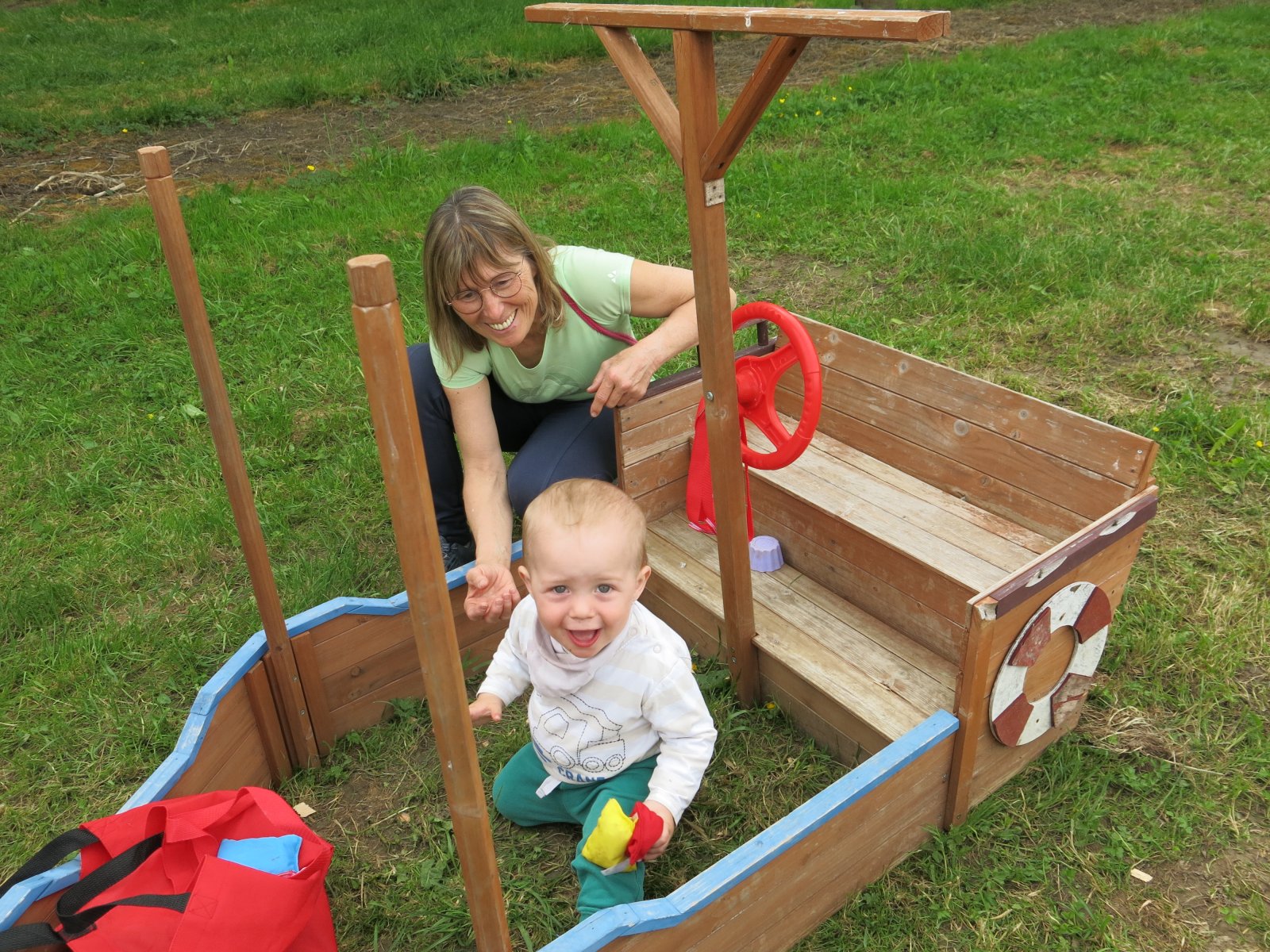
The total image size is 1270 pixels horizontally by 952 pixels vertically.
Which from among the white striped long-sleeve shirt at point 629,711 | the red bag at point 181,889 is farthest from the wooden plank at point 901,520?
the red bag at point 181,889

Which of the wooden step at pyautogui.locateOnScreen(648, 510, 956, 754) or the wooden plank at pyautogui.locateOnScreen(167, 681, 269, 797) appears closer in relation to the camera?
the wooden plank at pyautogui.locateOnScreen(167, 681, 269, 797)

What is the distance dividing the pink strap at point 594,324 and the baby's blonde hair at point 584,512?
90cm

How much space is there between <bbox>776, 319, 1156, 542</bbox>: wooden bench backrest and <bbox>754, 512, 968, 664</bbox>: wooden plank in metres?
0.43

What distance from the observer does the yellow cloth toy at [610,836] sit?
1.72 metres

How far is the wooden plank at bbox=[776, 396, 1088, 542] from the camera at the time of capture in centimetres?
251

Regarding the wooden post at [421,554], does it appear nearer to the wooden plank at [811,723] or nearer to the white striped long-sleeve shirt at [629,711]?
the white striped long-sleeve shirt at [629,711]

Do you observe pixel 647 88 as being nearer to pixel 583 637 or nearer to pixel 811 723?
pixel 583 637

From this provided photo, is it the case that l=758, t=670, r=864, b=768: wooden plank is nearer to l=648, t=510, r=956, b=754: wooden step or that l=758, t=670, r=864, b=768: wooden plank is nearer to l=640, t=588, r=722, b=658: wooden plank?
l=648, t=510, r=956, b=754: wooden step

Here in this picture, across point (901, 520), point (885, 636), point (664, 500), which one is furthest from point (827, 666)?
point (664, 500)

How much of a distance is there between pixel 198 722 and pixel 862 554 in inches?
59.2

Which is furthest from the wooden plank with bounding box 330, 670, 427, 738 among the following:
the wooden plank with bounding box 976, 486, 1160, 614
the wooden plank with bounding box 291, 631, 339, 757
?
the wooden plank with bounding box 976, 486, 1160, 614

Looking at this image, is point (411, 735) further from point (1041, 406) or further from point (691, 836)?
point (1041, 406)

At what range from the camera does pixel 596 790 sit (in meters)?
1.99

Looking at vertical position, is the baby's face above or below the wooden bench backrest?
above
